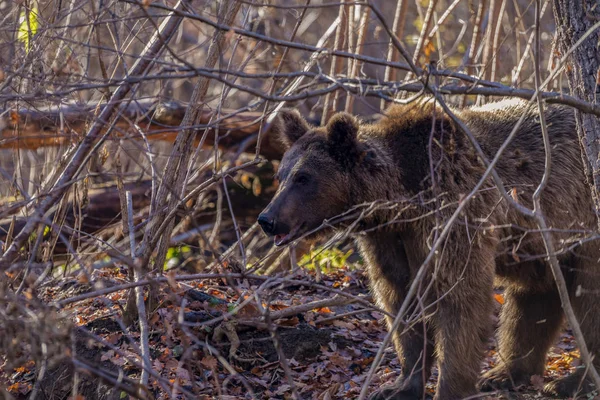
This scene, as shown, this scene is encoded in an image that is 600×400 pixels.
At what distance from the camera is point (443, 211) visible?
550 cm

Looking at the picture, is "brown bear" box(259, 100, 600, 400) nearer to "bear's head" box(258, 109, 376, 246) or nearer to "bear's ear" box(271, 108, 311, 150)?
"bear's head" box(258, 109, 376, 246)

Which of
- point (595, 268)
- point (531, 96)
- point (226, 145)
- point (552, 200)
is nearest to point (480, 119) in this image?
point (552, 200)

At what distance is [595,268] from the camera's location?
569 centimetres

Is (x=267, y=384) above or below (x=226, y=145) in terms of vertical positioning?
below

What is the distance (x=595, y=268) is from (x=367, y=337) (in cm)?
205

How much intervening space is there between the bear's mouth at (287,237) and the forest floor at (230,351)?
1.60ft

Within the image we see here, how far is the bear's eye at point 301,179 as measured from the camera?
19.2ft

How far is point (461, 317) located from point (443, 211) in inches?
29.9

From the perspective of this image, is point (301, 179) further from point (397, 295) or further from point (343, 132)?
point (397, 295)

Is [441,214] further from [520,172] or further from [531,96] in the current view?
[531,96]

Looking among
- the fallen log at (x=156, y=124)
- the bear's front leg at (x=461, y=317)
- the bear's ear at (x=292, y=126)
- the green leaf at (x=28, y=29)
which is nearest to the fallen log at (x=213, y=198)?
the fallen log at (x=156, y=124)

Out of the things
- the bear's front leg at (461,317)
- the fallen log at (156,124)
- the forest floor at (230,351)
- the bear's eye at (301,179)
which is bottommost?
the forest floor at (230,351)

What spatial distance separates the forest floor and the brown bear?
463 millimetres

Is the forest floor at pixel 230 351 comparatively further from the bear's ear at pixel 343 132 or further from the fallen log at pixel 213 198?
the fallen log at pixel 213 198
